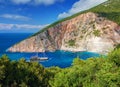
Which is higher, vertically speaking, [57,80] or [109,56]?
[109,56]

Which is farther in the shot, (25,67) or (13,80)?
(25,67)

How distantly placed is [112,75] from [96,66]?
727 cm

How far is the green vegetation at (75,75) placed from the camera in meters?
53.9

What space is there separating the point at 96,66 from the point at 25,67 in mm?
20406

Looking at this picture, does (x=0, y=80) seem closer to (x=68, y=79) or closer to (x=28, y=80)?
(x=28, y=80)

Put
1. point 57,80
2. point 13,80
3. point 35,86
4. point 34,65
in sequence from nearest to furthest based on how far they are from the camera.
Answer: point 57,80 < point 13,80 < point 35,86 < point 34,65

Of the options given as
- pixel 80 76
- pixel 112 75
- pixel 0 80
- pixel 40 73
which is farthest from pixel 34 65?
pixel 112 75

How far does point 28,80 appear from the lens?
222 feet

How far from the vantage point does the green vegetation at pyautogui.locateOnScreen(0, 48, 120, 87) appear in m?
53.9

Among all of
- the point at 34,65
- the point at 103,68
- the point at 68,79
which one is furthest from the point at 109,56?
the point at 34,65

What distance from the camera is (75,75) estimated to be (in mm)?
58531

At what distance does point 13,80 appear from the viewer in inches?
2549

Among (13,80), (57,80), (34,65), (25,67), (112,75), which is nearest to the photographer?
(112,75)

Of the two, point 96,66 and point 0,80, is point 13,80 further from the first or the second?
point 96,66
